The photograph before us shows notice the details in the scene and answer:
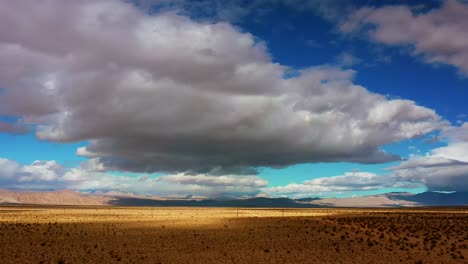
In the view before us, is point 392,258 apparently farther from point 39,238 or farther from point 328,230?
point 39,238

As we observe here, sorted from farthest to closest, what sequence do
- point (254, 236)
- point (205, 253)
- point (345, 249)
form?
1. point (254, 236)
2. point (345, 249)
3. point (205, 253)

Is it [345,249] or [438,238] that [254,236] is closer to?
[345,249]

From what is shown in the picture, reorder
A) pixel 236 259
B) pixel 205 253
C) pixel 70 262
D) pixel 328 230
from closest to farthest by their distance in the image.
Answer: pixel 70 262 < pixel 236 259 < pixel 205 253 < pixel 328 230

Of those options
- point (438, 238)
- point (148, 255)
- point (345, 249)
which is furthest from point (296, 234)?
point (148, 255)

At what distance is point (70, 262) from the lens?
26.9 meters

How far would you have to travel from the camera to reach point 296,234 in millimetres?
43906

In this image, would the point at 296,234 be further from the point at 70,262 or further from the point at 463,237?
the point at 70,262

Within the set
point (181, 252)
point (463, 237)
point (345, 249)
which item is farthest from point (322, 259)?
point (463, 237)

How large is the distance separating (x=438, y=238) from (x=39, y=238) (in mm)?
39461

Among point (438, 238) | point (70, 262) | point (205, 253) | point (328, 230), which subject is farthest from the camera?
point (328, 230)

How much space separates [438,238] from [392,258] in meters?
12.6

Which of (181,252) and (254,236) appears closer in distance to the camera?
(181,252)

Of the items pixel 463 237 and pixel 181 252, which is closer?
pixel 181 252

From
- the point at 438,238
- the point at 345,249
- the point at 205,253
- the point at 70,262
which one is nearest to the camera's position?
the point at 70,262
